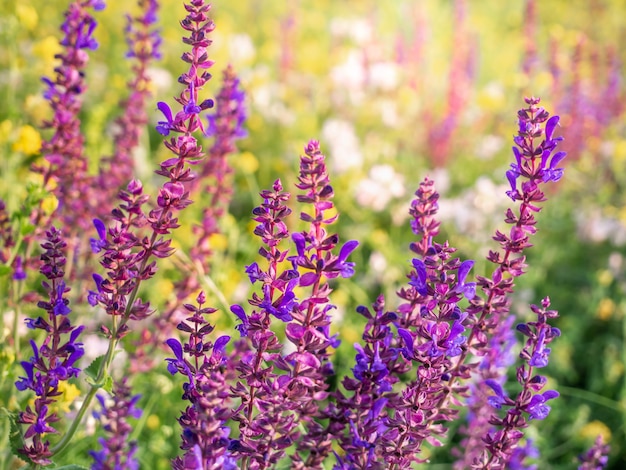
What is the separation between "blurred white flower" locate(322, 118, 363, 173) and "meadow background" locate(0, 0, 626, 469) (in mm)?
14

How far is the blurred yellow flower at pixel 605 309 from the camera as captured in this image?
153 inches

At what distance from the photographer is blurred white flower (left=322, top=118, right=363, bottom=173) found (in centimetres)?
461

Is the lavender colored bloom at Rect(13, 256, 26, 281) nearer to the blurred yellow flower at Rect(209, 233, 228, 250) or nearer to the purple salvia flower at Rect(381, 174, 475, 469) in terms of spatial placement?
the purple salvia flower at Rect(381, 174, 475, 469)

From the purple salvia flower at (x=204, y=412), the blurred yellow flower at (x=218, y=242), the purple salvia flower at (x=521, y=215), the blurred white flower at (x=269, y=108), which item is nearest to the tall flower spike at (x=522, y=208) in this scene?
the purple salvia flower at (x=521, y=215)

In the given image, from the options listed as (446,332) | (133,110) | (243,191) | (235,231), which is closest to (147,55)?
(133,110)

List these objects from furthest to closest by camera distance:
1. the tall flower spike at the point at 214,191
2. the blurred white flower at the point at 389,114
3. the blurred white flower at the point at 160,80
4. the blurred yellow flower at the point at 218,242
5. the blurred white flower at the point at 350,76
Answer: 1. the blurred white flower at the point at 350,76
2. the blurred white flower at the point at 389,114
3. the blurred white flower at the point at 160,80
4. the blurred yellow flower at the point at 218,242
5. the tall flower spike at the point at 214,191

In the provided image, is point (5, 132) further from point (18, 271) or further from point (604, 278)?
point (604, 278)

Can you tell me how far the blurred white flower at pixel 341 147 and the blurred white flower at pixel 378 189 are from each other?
0.32 metres

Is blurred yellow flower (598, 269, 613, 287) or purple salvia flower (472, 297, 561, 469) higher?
blurred yellow flower (598, 269, 613, 287)

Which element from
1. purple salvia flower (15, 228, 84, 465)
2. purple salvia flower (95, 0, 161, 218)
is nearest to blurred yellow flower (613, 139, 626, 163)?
purple salvia flower (95, 0, 161, 218)

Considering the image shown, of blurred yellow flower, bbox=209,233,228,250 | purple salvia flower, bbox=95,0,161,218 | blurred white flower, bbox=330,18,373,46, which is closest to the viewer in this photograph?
purple salvia flower, bbox=95,0,161,218

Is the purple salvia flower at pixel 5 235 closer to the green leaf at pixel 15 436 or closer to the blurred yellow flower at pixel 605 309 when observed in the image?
the green leaf at pixel 15 436

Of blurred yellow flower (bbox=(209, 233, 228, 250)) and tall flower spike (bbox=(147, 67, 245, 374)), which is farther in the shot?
blurred yellow flower (bbox=(209, 233, 228, 250))

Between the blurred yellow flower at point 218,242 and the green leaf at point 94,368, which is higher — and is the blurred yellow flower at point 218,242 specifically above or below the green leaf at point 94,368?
above
